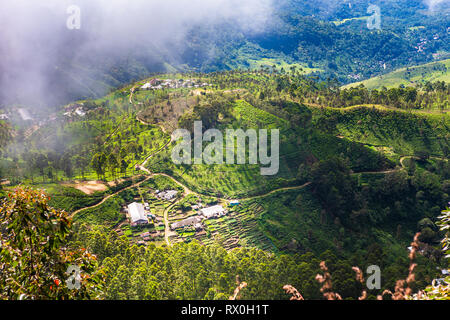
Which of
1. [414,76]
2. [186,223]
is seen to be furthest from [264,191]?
[414,76]

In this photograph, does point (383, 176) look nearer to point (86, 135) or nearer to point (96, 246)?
point (96, 246)

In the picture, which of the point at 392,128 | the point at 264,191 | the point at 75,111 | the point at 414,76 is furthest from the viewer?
the point at 414,76

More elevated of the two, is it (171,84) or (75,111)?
(171,84)

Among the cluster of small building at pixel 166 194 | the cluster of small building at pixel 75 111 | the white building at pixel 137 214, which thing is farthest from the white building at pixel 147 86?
the white building at pixel 137 214

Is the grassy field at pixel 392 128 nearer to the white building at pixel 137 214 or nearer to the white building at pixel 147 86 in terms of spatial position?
the white building at pixel 137 214

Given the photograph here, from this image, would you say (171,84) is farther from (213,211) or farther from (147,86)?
(213,211)

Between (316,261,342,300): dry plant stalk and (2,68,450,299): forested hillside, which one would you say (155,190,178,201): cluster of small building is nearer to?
(2,68,450,299): forested hillside

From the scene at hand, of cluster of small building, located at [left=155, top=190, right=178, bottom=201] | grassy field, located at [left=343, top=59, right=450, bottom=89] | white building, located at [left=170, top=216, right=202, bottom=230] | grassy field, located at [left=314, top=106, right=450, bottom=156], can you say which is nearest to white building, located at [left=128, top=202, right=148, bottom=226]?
cluster of small building, located at [left=155, top=190, right=178, bottom=201]

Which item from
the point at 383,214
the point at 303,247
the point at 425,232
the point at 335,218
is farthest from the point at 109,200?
the point at 425,232

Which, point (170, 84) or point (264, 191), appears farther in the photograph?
point (170, 84)
